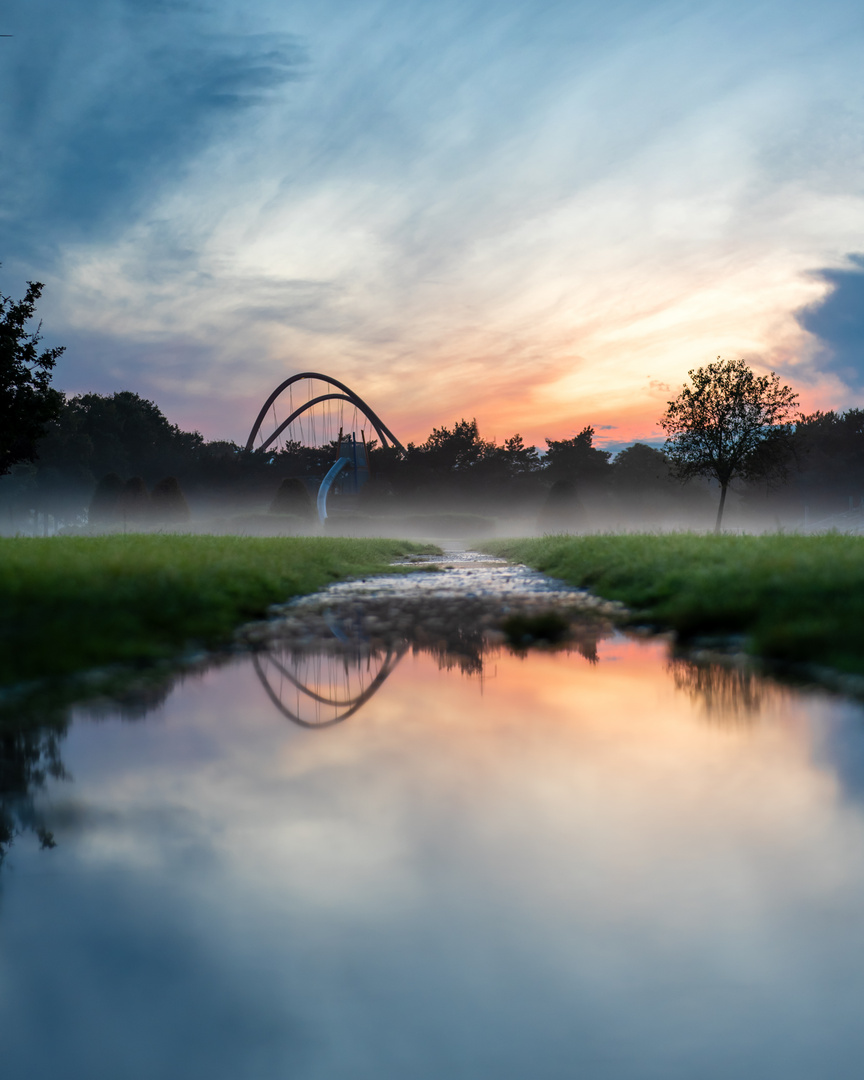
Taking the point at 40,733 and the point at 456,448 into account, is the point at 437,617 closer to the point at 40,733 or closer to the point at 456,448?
the point at 40,733

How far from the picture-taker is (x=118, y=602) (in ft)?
26.6

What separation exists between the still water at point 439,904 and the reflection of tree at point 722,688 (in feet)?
1.05

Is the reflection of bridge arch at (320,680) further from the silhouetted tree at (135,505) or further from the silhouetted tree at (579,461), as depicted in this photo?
the silhouetted tree at (579,461)

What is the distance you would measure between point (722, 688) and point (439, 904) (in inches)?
153

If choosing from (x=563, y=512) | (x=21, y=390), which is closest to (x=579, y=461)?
(x=563, y=512)

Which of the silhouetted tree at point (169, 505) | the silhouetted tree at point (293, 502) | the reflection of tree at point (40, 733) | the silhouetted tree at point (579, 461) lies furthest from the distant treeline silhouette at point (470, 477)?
the reflection of tree at point (40, 733)

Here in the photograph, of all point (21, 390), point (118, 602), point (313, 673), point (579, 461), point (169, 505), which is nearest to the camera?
point (313, 673)

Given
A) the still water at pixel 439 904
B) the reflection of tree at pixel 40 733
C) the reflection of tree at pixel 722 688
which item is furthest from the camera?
the reflection of tree at pixel 722 688

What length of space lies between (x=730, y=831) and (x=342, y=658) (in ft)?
15.1

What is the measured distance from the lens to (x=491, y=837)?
123 inches

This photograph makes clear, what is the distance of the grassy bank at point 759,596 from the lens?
21.6 feet

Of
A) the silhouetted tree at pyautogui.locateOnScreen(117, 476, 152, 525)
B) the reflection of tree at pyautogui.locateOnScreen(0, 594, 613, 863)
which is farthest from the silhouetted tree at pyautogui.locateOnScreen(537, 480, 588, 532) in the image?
the reflection of tree at pyautogui.locateOnScreen(0, 594, 613, 863)

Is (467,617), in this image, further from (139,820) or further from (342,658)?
(139,820)

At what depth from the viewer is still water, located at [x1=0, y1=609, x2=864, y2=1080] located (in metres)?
2.05
